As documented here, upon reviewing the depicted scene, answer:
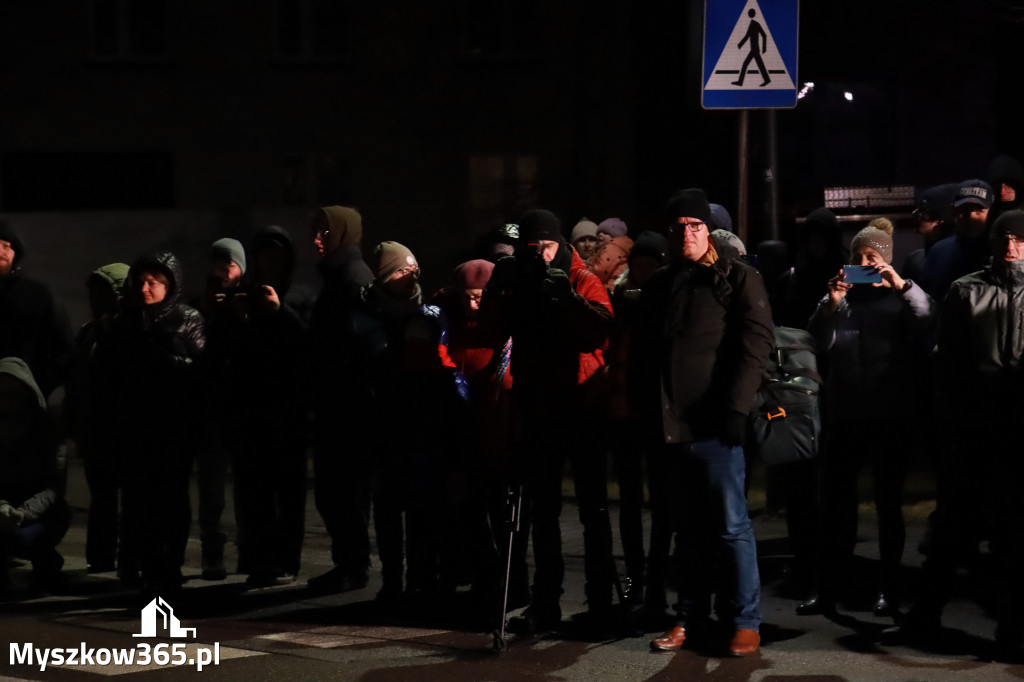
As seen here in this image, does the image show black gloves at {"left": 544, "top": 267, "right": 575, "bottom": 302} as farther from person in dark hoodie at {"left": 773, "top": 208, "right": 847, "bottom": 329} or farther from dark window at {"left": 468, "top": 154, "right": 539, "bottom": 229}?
dark window at {"left": 468, "top": 154, "right": 539, "bottom": 229}

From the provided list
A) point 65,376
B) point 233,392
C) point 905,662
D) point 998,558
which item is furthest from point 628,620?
point 65,376

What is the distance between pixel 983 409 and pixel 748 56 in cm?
261

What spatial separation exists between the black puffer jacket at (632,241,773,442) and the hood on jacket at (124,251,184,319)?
3.01 metres

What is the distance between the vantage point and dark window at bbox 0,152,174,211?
26.7 meters

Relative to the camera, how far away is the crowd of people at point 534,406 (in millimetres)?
7656

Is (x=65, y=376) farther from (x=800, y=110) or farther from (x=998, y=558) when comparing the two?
(x=800, y=110)

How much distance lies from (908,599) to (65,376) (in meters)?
5.03

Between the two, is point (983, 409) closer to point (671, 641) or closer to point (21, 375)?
point (671, 641)

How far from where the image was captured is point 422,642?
8031 millimetres

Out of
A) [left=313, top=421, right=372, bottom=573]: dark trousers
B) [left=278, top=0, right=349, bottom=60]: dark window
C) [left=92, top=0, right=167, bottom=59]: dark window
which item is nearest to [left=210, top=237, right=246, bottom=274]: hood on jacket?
[left=313, top=421, right=372, bottom=573]: dark trousers

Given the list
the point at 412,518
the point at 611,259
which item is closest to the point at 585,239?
the point at 611,259

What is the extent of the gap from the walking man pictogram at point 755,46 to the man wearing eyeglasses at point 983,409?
202 cm

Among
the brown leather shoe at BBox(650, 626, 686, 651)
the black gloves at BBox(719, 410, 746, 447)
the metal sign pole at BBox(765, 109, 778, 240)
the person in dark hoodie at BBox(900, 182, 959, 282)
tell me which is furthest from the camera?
the metal sign pole at BBox(765, 109, 778, 240)

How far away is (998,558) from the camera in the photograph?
902cm
